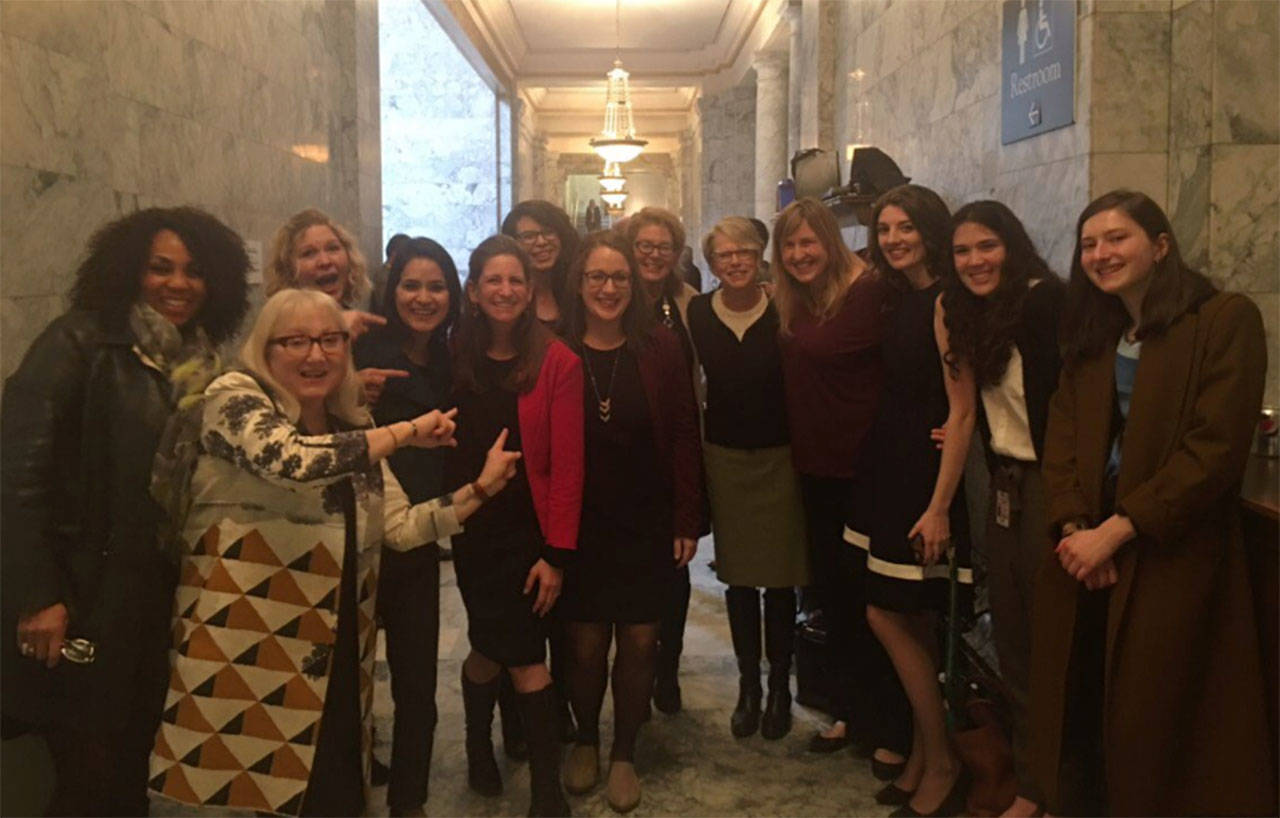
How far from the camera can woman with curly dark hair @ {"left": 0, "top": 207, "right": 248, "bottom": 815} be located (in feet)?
7.34

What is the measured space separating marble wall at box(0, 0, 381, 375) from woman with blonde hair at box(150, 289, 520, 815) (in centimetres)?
74

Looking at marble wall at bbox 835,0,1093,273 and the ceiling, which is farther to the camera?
the ceiling

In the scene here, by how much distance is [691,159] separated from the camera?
59.8ft

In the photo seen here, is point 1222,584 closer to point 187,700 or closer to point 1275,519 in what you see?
point 1275,519

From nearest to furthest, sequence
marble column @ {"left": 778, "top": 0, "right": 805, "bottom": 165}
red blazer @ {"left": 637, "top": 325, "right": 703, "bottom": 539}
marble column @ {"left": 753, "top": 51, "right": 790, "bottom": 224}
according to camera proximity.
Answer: red blazer @ {"left": 637, "top": 325, "right": 703, "bottom": 539}, marble column @ {"left": 778, "top": 0, "right": 805, "bottom": 165}, marble column @ {"left": 753, "top": 51, "right": 790, "bottom": 224}

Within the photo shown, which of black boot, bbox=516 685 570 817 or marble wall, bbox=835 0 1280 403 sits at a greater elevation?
marble wall, bbox=835 0 1280 403

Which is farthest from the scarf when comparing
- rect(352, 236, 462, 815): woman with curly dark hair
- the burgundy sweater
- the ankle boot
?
the ankle boot

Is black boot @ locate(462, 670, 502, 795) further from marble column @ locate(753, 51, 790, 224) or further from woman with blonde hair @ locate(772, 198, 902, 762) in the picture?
marble column @ locate(753, 51, 790, 224)

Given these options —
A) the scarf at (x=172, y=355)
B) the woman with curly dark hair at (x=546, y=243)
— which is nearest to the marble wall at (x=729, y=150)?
the woman with curly dark hair at (x=546, y=243)

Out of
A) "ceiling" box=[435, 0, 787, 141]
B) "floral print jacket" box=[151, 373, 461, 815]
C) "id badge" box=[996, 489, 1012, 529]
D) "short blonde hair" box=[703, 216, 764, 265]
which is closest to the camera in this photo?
"floral print jacket" box=[151, 373, 461, 815]

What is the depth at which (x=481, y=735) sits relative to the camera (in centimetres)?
316

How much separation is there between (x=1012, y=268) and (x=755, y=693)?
1.70 meters

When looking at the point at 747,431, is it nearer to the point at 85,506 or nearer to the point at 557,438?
the point at 557,438

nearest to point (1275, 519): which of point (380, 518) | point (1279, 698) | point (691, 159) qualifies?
point (1279, 698)
